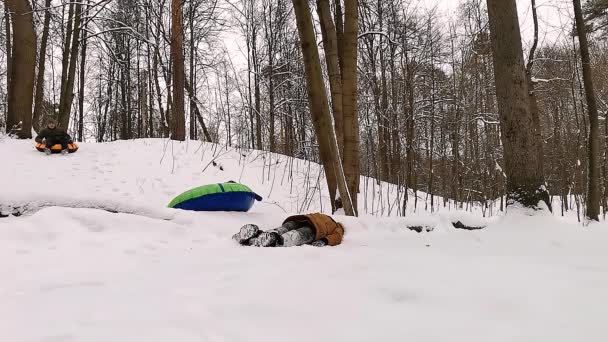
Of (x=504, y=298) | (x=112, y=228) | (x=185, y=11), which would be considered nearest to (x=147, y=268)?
(x=112, y=228)

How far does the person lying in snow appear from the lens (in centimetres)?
290

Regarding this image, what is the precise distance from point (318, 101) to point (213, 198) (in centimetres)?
161

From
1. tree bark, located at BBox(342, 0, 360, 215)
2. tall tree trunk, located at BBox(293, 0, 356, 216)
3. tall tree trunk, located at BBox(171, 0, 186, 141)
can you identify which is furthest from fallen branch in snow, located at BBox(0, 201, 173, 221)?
tall tree trunk, located at BBox(171, 0, 186, 141)

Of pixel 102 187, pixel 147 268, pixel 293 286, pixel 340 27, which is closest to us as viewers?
pixel 293 286

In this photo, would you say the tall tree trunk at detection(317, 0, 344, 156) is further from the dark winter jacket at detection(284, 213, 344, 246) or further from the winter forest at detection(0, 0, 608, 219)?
the dark winter jacket at detection(284, 213, 344, 246)

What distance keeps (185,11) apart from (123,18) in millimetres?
3562

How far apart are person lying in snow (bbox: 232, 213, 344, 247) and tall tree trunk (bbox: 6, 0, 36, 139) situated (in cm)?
966

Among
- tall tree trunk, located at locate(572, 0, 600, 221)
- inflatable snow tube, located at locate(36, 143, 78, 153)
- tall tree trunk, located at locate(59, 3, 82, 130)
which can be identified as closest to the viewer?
tall tree trunk, located at locate(572, 0, 600, 221)

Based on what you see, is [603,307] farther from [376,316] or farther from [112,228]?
[112,228]

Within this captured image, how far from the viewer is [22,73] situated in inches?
399

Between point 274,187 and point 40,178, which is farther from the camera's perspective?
point 274,187

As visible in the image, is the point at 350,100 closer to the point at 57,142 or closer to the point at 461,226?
the point at 461,226

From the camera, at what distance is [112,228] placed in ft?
9.44

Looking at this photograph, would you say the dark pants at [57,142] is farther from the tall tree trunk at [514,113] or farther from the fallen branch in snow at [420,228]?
the tall tree trunk at [514,113]
